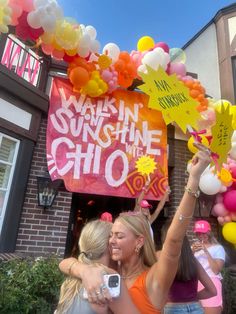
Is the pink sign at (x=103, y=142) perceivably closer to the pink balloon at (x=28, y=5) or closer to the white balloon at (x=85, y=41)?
the white balloon at (x=85, y=41)

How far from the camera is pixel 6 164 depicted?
12.6 feet

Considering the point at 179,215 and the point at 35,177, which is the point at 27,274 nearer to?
the point at 35,177

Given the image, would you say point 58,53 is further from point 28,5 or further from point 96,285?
point 96,285

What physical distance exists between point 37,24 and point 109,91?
1.46m

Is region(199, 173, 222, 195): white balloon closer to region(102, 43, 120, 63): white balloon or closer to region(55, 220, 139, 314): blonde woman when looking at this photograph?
region(102, 43, 120, 63): white balloon

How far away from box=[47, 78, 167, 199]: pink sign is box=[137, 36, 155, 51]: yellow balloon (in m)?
0.77

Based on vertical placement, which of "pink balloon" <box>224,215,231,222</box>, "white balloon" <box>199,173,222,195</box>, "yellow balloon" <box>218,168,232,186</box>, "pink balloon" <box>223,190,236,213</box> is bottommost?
"pink balloon" <box>224,215,231,222</box>

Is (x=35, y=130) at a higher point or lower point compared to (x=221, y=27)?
lower

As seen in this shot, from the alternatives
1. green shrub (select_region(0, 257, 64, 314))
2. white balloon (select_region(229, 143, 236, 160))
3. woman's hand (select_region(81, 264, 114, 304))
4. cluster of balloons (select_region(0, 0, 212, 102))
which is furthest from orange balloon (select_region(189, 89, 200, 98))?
woman's hand (select_region(81, 264, 114, 304))

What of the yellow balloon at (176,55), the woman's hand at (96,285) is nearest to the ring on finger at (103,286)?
the woman's hand at (96,285)

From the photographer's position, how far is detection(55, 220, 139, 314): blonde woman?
999 mm

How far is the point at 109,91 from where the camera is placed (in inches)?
175

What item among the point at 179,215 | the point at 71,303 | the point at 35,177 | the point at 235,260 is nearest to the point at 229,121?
the point at 179,215

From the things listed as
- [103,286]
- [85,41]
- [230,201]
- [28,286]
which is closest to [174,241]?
[103,286]
